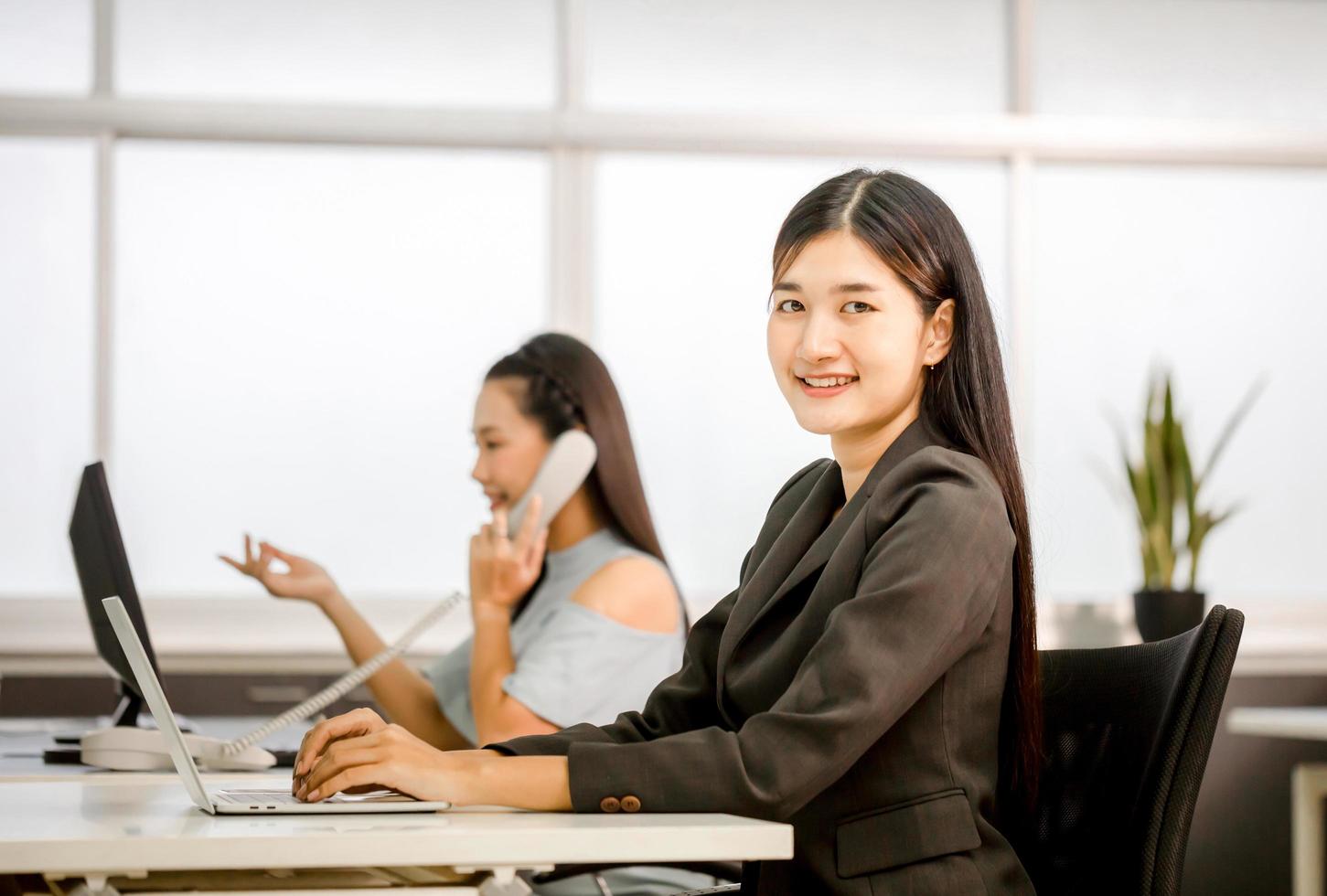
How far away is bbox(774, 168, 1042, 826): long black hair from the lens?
1.38 metres

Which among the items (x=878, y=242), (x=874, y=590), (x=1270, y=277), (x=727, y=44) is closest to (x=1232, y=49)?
(x=1270, y=277)

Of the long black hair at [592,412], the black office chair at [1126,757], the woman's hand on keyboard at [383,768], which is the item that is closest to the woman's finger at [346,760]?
the woman's hand on keyboard at [383,768]

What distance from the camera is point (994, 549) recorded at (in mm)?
1298

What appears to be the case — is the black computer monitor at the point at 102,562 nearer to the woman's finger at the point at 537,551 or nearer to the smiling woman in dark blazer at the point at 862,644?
the smiling woman in dark blazer at the point at 862,644

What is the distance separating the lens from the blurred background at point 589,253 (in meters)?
3.93

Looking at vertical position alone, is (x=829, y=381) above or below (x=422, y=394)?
below

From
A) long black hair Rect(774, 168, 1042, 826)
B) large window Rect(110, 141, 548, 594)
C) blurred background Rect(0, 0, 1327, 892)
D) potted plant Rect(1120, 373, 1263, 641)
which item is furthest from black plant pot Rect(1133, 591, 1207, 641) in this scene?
long black hair Rect(774, 168, 1042, 826)

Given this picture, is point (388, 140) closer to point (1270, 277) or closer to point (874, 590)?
point (1270, 277)

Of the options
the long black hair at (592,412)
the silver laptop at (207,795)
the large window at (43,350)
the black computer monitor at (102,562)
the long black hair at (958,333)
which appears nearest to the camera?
the silver laptop at (207,795)

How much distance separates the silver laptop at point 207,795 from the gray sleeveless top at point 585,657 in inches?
44.2

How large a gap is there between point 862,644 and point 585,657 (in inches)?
48.6

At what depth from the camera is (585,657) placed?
2.39 meters

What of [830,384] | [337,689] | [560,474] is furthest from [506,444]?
[830,384]

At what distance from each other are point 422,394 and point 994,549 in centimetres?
288
